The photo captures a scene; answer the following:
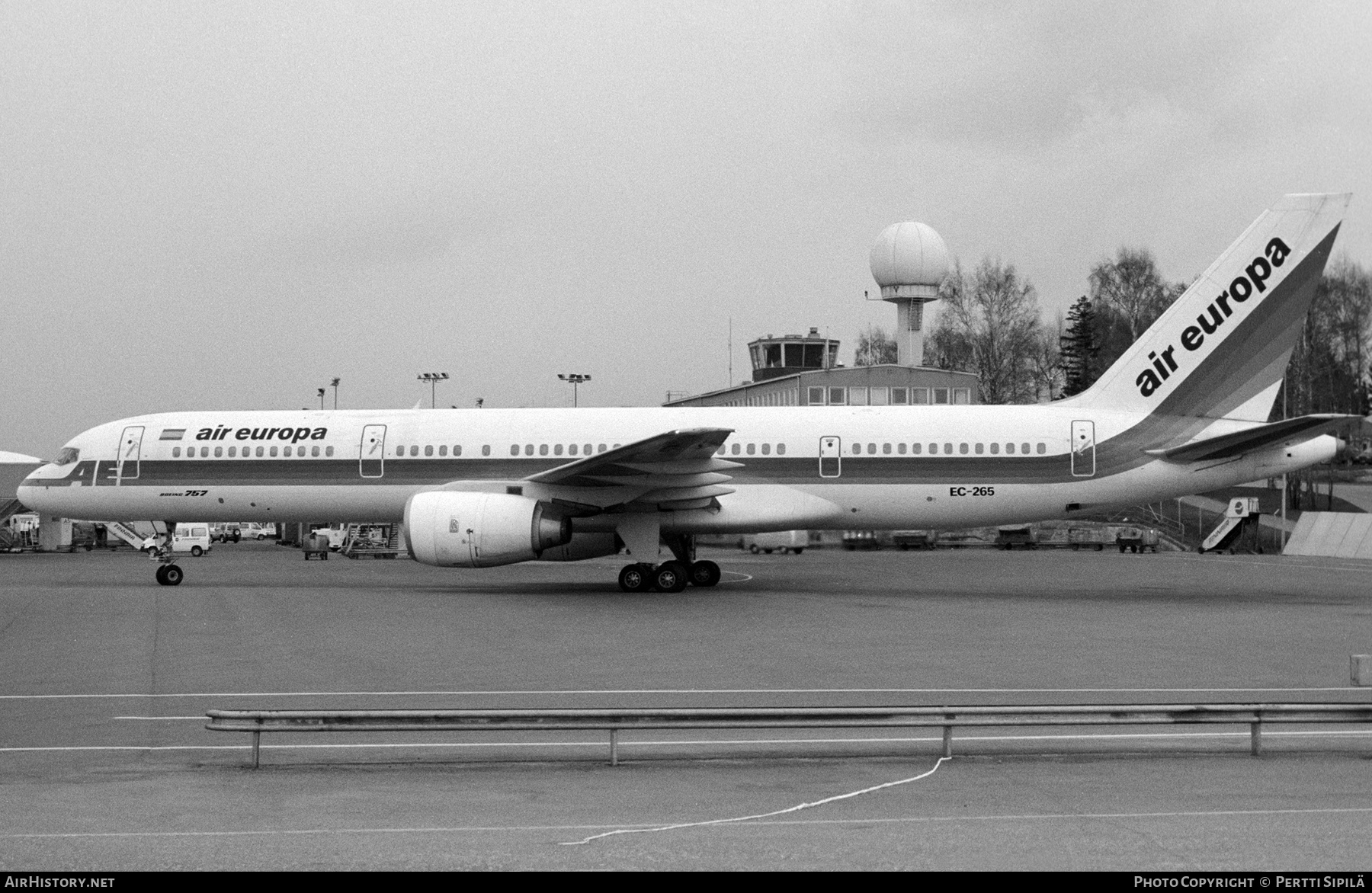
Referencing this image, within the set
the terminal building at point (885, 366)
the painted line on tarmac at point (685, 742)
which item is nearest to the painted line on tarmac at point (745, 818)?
the painted line on tarmac at point (685, 742)

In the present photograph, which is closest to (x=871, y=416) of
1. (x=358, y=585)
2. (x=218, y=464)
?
(x=358, y=585)

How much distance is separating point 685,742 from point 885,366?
162 feet

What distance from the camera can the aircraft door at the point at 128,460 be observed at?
97.4 feet

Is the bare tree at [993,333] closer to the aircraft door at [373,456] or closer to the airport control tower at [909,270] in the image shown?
the airport control tower at [909,270]

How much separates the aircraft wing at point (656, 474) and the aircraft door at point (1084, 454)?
6.60 metres

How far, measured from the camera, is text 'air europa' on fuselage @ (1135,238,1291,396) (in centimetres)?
2556

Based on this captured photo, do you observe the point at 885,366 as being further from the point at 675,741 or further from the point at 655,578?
the point at 675,741

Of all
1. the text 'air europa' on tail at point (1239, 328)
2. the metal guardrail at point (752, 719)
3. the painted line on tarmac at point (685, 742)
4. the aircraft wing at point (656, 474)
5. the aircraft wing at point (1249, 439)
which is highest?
the text 'air europa' on tail at point (1239, 328)

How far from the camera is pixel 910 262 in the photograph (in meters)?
70.2

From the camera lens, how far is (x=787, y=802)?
8.73 metres

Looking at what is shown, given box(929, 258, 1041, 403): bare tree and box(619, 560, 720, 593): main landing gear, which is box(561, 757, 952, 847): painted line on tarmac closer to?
box(619, 560, 720, 593): main landing gear
